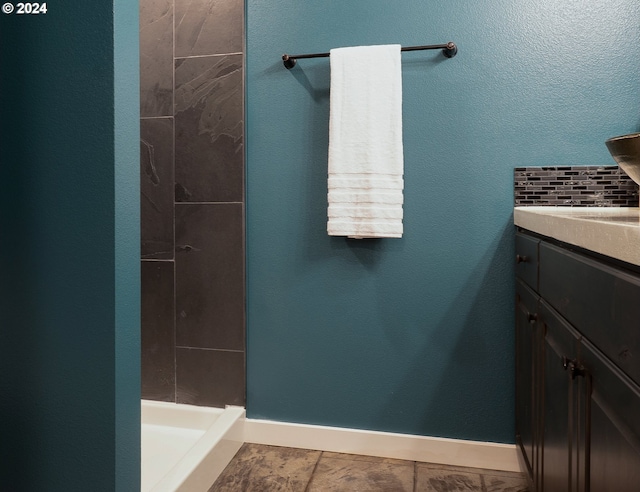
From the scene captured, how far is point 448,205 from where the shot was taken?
183cm

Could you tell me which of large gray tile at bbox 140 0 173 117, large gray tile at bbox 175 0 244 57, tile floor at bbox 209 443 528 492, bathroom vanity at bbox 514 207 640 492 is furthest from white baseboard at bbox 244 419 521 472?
large gray tile at bbox 175 0 244 57

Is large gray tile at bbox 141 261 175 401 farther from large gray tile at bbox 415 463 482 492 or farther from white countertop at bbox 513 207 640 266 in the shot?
white countertop at bbox 513 207 640 266

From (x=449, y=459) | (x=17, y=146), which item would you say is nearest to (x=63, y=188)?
(x=17, y=146)

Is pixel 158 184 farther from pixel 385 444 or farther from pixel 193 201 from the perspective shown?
pixel 385 444

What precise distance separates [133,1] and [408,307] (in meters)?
1.34

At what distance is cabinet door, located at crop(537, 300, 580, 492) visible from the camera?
3.26 ft

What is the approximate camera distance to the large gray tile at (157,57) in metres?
2.02

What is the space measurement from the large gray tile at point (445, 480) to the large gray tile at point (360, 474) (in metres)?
0.04

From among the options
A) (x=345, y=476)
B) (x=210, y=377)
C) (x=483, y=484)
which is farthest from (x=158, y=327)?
(x=483, y=484)

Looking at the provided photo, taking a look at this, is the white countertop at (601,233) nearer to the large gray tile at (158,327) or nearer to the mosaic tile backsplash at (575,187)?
the mosaic tile backsplash at (575,187)

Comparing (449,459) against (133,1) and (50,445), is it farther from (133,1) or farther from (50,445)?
(133,1)

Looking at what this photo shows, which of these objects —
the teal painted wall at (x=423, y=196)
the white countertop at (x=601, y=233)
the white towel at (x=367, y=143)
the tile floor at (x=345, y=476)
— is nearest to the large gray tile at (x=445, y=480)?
the tile floor at (x=345, y=476)

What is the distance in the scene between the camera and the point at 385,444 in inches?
75.8

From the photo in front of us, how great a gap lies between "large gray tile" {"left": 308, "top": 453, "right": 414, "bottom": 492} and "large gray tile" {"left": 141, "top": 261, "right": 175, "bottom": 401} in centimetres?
72
